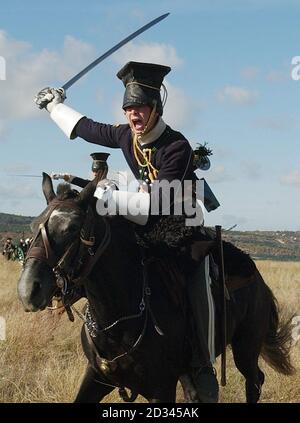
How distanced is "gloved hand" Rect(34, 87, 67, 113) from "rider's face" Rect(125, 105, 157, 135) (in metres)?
0.68

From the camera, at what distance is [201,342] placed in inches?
182

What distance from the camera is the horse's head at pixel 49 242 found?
354 centimetres

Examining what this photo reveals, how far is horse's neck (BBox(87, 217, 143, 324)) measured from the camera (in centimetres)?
416

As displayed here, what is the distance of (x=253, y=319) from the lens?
603 centimetres

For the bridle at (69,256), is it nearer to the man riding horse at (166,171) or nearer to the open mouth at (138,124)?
the man riding horse at (166,171)

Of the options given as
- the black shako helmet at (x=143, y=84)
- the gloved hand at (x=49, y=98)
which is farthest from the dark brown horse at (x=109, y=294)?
the gloved hand at (x=49, y=98)

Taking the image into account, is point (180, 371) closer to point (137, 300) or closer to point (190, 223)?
point (137, 300)

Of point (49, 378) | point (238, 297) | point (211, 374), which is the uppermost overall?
point (238, 297)

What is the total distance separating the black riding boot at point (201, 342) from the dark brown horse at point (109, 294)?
0.08 m

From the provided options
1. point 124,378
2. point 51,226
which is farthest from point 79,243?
point 124,378

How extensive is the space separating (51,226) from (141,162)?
Answer: 1326mm

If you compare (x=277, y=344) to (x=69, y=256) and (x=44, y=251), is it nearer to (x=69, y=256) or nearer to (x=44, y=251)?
(x=69, y=256)

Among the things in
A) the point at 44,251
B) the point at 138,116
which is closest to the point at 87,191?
the point at 44,251

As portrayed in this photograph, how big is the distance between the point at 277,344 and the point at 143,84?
3.64 m
